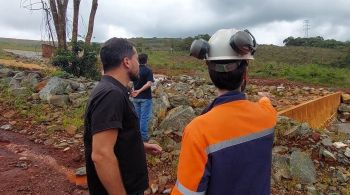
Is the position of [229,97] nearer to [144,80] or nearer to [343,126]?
[144,80]

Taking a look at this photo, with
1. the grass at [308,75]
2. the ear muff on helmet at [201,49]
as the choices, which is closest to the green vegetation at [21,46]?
the grass at [308,75]

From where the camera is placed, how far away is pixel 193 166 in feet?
5.92

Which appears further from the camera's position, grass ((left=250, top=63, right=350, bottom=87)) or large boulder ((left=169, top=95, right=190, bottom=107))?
grass ((left=250, top=63, right=350, bottom=87))

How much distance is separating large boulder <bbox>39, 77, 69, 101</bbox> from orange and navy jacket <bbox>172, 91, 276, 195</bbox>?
814cm

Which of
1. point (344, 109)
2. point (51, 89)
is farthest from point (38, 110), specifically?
point (344, 109)

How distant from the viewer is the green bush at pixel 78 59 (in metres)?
12.5

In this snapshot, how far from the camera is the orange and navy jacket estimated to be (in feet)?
5.95

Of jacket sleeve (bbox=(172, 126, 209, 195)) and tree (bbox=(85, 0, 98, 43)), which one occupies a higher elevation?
tree (bbox=(85, 0, 98, 43))

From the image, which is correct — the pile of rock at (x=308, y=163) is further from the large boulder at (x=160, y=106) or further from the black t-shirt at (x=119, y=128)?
the black t-shirt at (x=119, y=128)

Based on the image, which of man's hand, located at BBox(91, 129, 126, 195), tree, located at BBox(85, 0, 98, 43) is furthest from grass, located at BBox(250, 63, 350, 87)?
man's hand, located at BBox(91, 129, 126, 195)

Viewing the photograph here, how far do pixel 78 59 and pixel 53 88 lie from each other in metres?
3.04

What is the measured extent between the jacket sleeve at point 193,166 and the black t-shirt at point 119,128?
28.4 inches

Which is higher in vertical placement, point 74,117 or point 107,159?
point 107,159

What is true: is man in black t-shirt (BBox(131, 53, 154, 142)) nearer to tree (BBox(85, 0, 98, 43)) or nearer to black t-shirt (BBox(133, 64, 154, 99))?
black t-shirt (BBox(133, 64, 154, 99))
